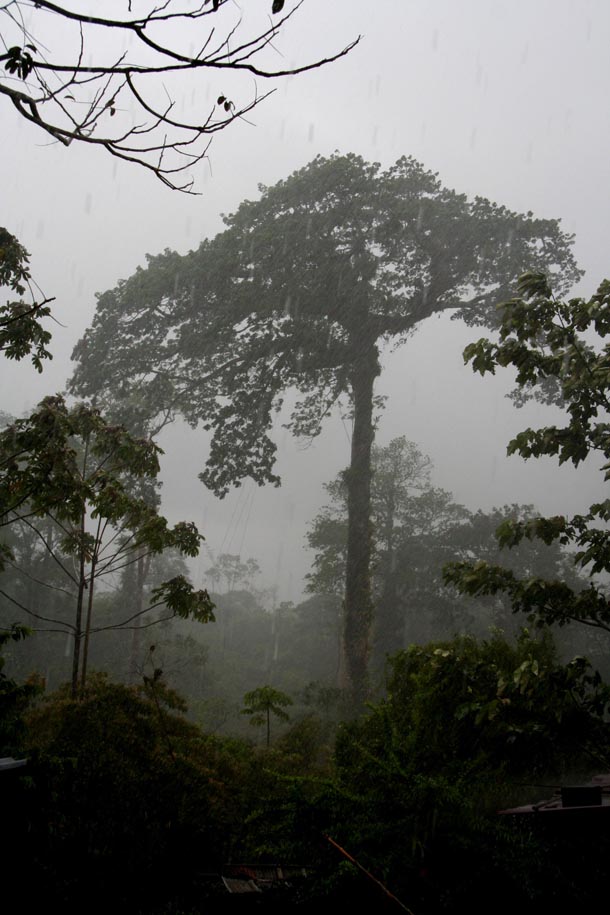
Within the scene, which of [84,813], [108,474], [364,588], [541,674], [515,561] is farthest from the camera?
[515,561]

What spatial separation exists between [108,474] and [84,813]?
3145mm

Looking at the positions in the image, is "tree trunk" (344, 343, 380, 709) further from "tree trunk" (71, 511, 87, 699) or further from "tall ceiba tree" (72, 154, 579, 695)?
"tree trunk" (71, 511, 87, 699)

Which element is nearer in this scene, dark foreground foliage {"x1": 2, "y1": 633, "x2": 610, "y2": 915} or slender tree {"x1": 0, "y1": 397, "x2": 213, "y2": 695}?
dark foreground foliage {"x1": 2, "y1": 633, "x2": 610, "y2": 915}

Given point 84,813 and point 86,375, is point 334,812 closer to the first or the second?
point 84,813

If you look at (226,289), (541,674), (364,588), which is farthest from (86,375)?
(541,674)

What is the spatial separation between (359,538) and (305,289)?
827 cm

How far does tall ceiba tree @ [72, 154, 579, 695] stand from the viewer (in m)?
19.0

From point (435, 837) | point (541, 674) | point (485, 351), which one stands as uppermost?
point (485, 351)

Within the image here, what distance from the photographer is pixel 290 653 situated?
32.8 m

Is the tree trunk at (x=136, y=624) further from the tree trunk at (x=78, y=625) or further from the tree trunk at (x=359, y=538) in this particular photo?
the tree trunk at (x=78, y=625)

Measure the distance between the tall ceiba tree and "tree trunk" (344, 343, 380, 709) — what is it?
96mm

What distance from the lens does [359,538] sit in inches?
674

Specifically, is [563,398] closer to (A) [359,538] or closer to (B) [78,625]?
(B) [78,625]

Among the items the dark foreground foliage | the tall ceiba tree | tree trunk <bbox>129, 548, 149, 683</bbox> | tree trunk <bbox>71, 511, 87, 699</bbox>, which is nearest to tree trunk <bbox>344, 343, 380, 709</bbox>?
the tall ceiba tree
